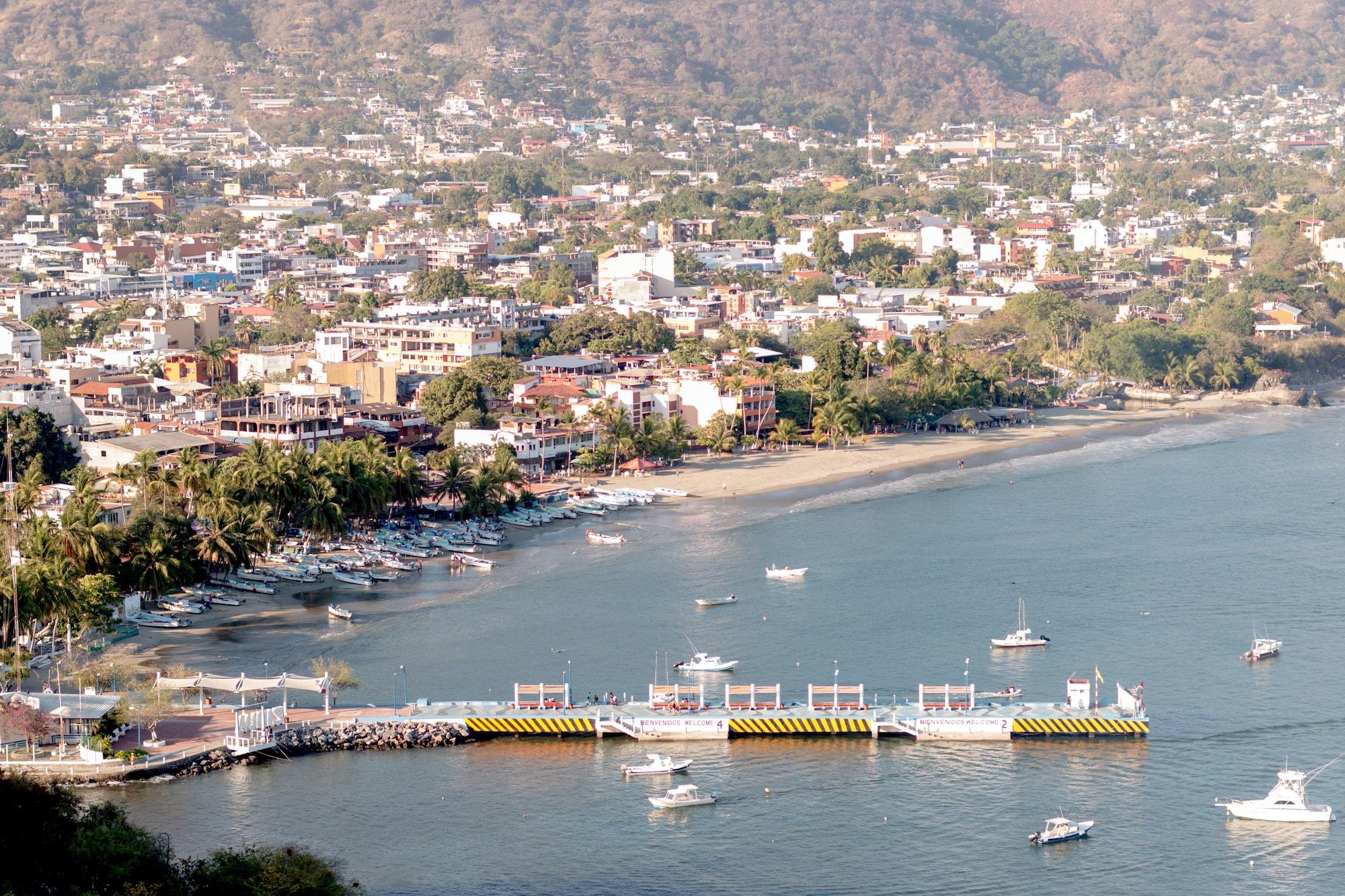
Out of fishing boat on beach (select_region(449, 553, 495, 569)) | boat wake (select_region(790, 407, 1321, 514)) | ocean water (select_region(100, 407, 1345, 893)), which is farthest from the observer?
boat wake (select_region(790, 407, 1321, 514))

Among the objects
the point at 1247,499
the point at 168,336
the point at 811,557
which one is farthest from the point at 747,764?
→ the point at 168,336

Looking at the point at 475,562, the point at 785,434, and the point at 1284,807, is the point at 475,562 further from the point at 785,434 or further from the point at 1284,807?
the point at 1284,807

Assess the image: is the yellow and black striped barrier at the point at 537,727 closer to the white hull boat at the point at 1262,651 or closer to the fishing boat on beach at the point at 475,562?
the fishing boat on beach at the point at 475,562

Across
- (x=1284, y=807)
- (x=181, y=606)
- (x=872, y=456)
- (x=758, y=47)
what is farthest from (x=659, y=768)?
(x=758, y=47)

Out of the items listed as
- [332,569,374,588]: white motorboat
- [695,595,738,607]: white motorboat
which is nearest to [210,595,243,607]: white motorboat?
[332,569,374,588]: white motorboat

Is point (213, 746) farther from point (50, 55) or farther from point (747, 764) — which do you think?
point (50, 55)

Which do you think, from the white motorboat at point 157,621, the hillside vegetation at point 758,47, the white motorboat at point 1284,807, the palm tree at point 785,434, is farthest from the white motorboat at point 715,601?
the hillside vegetation at point 758,47

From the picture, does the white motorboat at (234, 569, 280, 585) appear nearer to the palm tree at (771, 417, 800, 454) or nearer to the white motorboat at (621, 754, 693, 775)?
the white motorboat at (621, 754, 693, 775)
